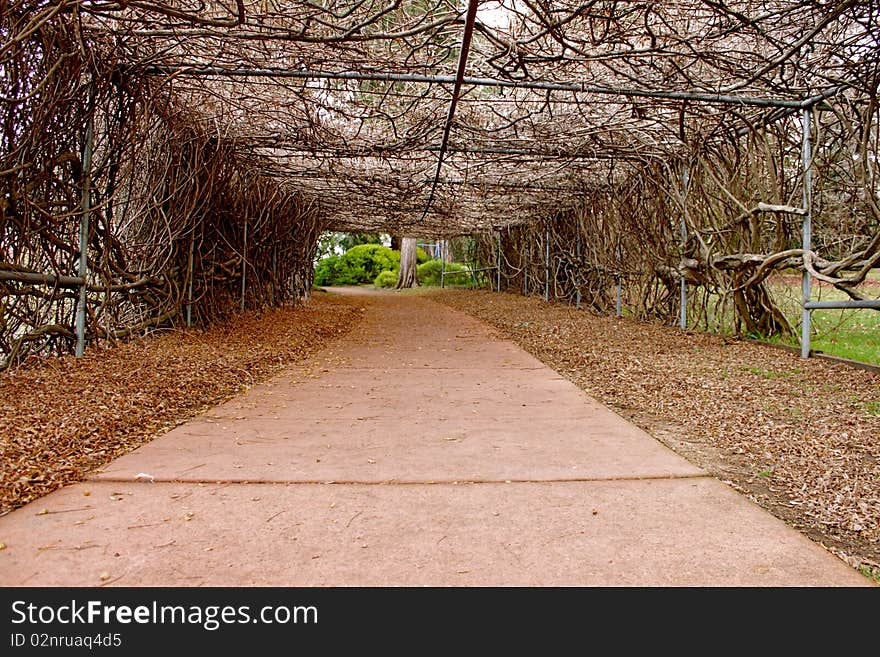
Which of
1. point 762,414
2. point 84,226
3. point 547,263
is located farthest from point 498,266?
point 762,414

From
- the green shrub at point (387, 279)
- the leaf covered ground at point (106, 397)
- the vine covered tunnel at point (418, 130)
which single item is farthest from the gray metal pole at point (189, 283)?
the green shrub at point (387, 279)

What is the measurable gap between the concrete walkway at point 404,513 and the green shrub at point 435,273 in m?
23.3

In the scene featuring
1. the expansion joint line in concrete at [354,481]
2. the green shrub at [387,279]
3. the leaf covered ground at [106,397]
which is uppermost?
the green shrub at [387,279]

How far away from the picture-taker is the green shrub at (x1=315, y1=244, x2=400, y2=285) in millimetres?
32031

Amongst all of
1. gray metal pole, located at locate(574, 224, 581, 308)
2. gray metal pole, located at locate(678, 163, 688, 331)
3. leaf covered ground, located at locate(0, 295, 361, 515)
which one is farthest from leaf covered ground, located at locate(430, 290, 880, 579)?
gray metal pole, located at locate(574, 224, 581, 308)

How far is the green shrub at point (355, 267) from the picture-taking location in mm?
32031

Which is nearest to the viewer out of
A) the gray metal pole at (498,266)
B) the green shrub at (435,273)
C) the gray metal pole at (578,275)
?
the gray metal pole at (578,275)

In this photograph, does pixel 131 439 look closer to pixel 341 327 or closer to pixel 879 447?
pixel 879 447

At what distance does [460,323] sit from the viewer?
11.4 m

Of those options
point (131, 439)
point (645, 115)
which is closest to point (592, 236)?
point (645, 115)

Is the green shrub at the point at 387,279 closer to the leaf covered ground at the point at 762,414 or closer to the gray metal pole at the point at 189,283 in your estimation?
the gray metal pole at the point at 189,283

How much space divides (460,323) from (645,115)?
5.02m

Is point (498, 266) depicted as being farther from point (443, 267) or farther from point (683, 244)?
point (683, 244)

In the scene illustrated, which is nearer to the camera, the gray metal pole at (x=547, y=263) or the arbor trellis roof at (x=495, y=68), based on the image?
the arbor trellis roof at (x=495, y=68)
